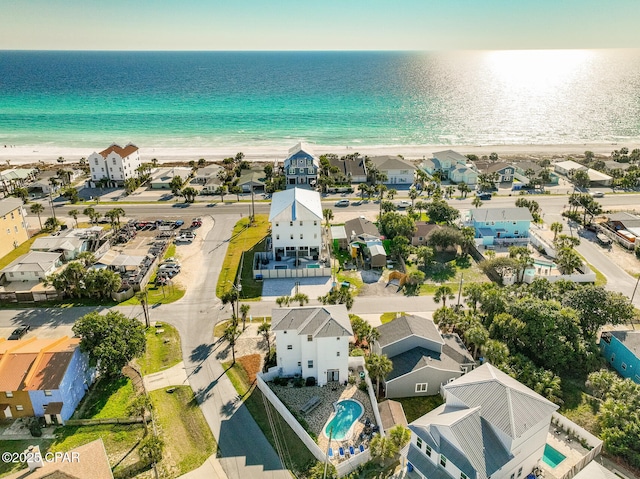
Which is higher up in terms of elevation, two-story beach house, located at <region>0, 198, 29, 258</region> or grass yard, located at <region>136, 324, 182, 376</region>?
two-story beach house, located at <region>0, 198, 29, 258</region>

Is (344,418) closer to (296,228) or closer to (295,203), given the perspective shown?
(296,228)

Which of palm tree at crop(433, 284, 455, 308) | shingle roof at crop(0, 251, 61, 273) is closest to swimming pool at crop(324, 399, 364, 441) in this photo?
palm tree at crop(433, 284, 455, 308)

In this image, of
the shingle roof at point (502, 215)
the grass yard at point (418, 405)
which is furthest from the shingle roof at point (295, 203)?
the grass yard at point (418, 405)

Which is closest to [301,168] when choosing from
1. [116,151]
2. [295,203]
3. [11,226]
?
[295,203]

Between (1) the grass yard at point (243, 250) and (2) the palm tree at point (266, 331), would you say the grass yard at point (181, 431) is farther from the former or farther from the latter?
(1) the grass yard at point (243, 250)

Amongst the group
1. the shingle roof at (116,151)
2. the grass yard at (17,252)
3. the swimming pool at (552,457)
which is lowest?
the swimming pool at (552,457)

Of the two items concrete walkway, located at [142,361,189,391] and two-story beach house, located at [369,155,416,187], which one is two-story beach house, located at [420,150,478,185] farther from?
concrete walkway, located at [142,361,189,391]
